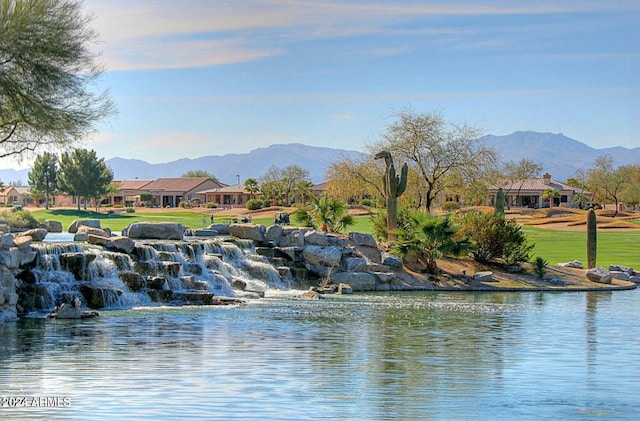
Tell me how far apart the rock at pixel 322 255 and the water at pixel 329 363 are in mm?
6948

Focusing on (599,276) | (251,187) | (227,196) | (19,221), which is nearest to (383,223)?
(599,276)

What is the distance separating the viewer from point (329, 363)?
16.1m

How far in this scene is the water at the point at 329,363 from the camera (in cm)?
1238

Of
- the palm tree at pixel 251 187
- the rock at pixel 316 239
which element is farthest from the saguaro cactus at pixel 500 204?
the palm tree at pixel 251 187

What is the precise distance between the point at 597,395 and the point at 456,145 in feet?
119

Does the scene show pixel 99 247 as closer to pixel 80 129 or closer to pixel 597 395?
pixel 80 129

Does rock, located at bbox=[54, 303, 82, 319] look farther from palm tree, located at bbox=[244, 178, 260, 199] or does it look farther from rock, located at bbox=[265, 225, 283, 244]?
palm tree, located at bbox=[244, 178, 260, 199]

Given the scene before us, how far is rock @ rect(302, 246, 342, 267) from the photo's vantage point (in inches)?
1284

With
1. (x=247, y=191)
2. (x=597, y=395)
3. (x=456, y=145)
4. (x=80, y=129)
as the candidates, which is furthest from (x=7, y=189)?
(x=597, y=395)

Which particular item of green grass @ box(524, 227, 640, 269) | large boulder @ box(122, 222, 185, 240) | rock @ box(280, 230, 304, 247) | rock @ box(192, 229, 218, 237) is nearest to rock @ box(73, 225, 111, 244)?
large boulder @ box(122, 222, 185, 240)

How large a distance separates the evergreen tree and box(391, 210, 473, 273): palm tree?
80716mm

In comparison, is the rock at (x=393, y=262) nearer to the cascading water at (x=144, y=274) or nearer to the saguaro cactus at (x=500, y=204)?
the cascading water at (x=144, y=274)

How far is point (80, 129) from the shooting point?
31641 millimetres

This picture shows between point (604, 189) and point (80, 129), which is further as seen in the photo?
point (604, 189)
